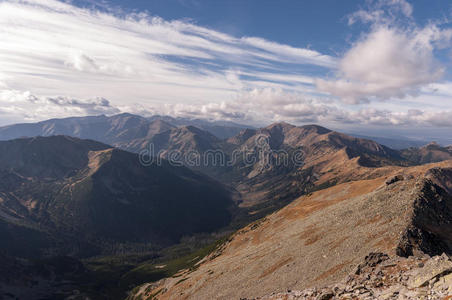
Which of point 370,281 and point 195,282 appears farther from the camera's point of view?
point 195,282

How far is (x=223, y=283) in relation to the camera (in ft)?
333

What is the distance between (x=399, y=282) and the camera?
36.5 m

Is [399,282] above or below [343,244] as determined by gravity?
above

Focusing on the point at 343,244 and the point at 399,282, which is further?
the point at 343,244

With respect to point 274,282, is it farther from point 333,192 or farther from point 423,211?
point 333,192

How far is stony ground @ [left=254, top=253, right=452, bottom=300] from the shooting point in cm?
3014

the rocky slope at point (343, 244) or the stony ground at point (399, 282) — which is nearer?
the stony ground at point (399, 282)

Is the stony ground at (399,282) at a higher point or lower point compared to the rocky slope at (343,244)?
higher

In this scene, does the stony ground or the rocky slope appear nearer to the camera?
the stony ground

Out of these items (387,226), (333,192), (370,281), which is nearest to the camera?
(370,281)

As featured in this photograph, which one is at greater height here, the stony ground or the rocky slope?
the stony ground

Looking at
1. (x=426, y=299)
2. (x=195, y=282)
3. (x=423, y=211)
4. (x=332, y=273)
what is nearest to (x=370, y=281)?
(x=426, y=299)

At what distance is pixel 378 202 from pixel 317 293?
75332 millimetres

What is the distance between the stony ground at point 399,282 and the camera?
3014 cm
